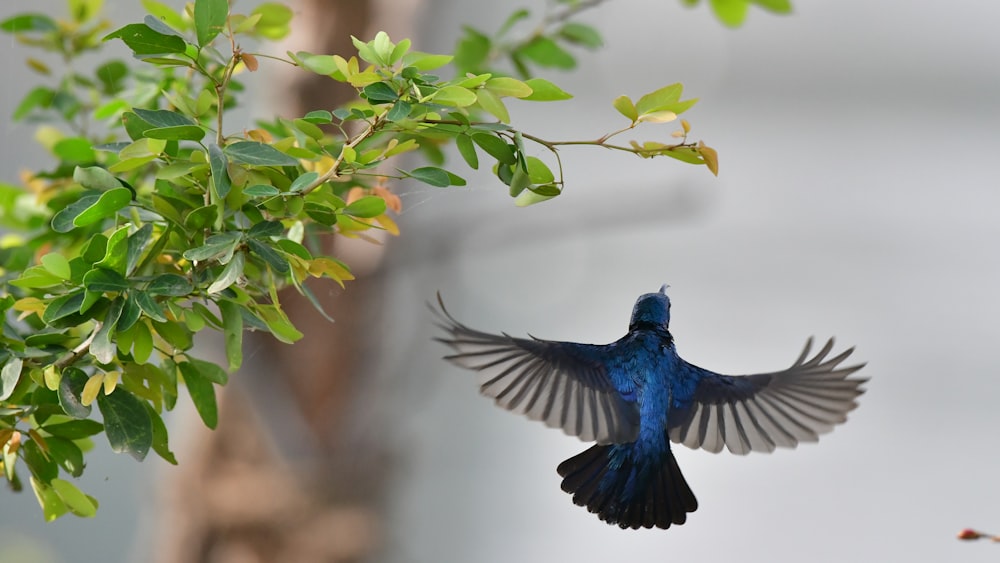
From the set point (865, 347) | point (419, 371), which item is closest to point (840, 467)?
point (865, 347)

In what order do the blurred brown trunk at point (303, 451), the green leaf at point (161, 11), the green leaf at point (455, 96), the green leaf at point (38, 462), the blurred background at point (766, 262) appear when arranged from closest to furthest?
1. the green leaf at point (455, 96)
2. the green leaf at point (38, 462)
3. the green leaf at point (161, 11)
4. the blurred brown trunk at point (303, 451)
5. the blurred background at point (766, 262)

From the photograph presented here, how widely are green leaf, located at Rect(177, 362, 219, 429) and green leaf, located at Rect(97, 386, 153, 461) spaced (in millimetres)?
43

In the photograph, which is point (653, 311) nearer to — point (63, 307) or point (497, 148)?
point (497, 148)

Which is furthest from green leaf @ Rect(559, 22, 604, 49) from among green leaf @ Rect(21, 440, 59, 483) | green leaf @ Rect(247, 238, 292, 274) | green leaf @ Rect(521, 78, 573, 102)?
green leaf @ Rect(21, 440, 59, 483)

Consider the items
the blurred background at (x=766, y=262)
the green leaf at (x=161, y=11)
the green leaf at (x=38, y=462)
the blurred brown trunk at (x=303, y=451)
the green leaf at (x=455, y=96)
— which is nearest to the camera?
the green leaf at (x=455, y=96)

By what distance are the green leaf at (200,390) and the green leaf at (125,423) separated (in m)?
0.04

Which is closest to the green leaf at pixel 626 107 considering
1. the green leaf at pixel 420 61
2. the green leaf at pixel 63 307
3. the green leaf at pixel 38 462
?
the green leaf at pixel 420 61

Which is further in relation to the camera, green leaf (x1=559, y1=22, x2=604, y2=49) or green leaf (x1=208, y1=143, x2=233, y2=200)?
green leaf (x1=559, y1=22, x2=604, y2=49)

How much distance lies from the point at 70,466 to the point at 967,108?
2.39 m

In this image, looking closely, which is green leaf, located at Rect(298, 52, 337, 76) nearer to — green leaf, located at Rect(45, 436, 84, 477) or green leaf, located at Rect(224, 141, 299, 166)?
green leaf, located at Rect(224, 141, 299, 166)

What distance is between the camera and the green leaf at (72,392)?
1.72ft

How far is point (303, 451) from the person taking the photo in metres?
1.52

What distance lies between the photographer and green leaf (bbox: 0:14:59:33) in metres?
0.81

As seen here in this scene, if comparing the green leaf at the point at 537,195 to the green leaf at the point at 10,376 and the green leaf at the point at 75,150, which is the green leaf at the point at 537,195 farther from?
the green leaf at the point at 75,150
